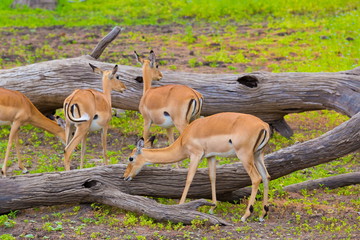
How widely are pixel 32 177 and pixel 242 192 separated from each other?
227 cm

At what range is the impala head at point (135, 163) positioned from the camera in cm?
677

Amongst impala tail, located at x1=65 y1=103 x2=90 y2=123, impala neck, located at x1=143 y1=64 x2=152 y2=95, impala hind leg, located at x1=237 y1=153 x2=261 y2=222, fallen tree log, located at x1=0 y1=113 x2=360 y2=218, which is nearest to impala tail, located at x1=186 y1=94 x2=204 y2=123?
impala neck, located at x1=143 y1=64 x2=152 y2=95

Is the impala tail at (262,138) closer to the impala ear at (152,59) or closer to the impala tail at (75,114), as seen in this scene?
the impala tail at (75,114)

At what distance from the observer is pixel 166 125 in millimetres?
8719

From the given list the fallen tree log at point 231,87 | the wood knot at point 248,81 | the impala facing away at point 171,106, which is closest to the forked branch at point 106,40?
the fallen tree log at point 231,87

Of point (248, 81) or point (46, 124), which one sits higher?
point (248, 81)

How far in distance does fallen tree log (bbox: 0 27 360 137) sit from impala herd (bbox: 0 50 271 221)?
71 cm

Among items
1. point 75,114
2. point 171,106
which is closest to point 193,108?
point 171,106

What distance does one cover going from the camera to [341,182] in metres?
7.87

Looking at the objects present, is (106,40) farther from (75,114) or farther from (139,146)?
(139,146)

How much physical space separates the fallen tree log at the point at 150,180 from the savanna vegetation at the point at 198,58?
0.61ft

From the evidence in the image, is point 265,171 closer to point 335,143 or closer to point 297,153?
point 297,153

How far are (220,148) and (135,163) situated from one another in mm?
902

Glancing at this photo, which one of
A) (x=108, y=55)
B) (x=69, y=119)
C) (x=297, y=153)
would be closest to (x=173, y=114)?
(x=69, y=119)
